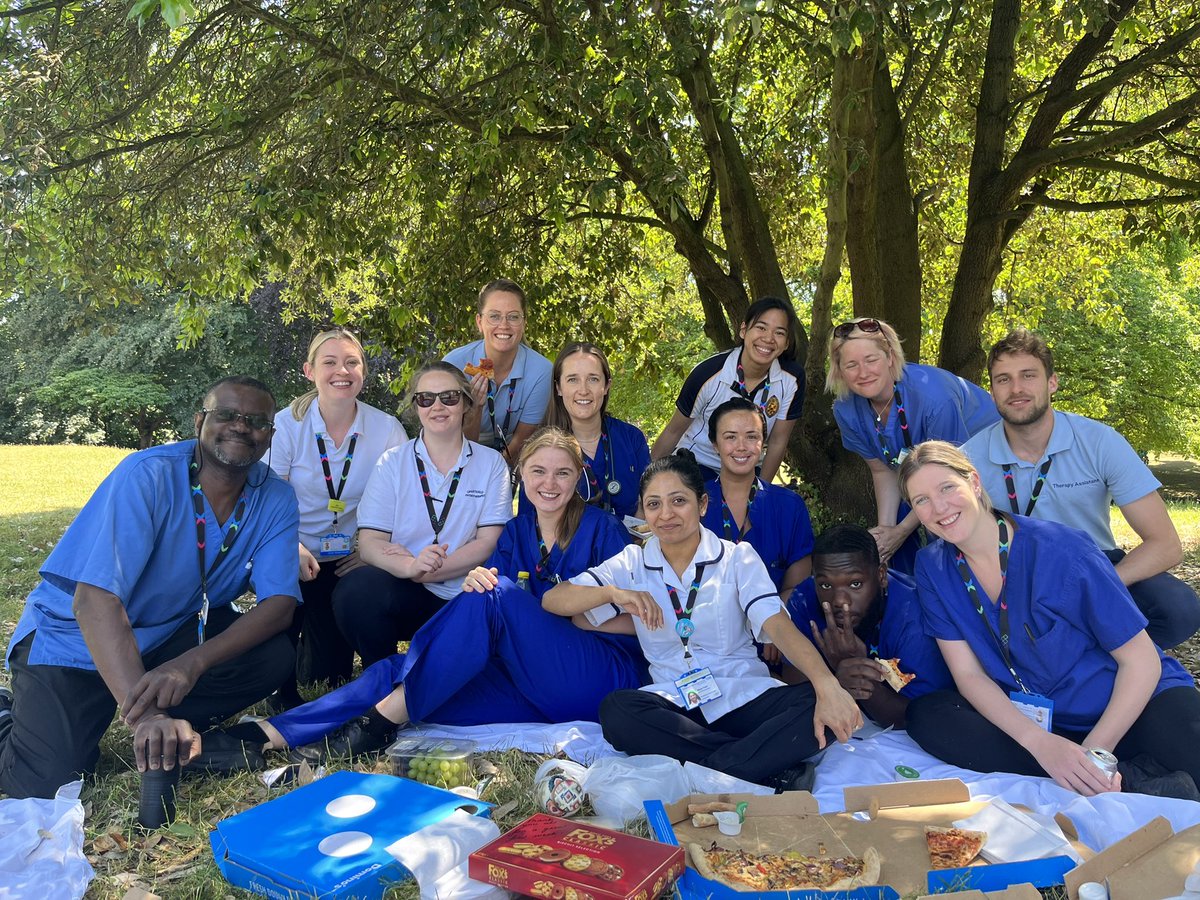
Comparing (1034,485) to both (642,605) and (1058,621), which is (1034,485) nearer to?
(1058,621)

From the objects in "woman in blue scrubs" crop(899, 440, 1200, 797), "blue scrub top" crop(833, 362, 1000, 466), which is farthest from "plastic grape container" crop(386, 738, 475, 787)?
"blue scrub top" crop(833, 362, 1000, 466)

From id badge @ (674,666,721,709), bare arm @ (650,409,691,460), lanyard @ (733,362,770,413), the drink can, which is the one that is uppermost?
lanyard @ (733,362,770,413)

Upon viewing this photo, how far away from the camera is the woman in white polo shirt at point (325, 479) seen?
5191 mm

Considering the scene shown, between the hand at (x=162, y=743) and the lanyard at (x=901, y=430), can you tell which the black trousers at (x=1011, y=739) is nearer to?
the lanyard at (x=901, y=430)

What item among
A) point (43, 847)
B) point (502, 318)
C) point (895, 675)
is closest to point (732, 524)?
point (895, 675)

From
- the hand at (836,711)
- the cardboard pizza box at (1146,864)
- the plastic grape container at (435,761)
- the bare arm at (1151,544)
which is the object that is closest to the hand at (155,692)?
the plastic grape container at (435,761)

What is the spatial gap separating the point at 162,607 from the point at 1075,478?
4.05 m

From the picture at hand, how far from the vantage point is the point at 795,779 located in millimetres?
3838

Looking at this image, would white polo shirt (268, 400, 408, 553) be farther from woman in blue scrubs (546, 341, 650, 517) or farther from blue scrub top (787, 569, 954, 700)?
blue scrub top (787, 569, 954, 700)

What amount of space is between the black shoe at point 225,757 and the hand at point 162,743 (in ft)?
1.21

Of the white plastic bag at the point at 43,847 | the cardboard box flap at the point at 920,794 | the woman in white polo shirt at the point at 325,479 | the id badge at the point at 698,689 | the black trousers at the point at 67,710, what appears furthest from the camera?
the woman in white polo shirt at the point at 325,479

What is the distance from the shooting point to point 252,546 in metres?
4.21

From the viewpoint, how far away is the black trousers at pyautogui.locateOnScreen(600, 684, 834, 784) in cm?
380

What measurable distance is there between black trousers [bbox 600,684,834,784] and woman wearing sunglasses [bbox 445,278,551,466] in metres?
2.19
